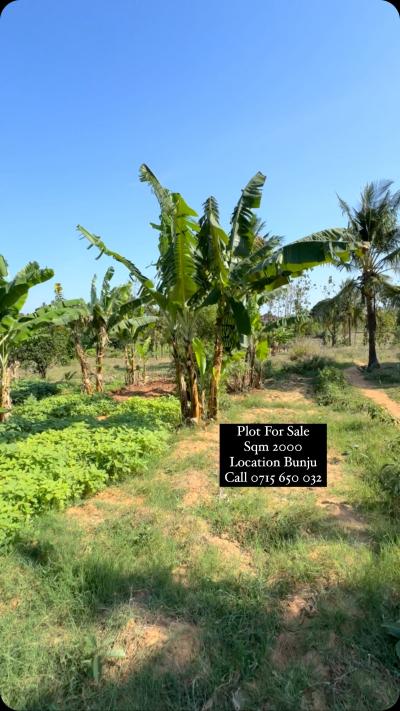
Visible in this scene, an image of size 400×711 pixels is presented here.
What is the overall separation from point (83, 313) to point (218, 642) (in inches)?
382

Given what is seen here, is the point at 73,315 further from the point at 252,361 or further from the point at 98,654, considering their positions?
the point at 98,654

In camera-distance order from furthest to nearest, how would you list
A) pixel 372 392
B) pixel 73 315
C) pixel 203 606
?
pixel 372 392 < pixel 73 315 < pixel 203 606

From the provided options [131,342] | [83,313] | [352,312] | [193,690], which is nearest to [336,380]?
[352,312]

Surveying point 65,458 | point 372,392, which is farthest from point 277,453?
point 372,392

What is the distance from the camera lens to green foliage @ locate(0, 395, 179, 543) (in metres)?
3.72

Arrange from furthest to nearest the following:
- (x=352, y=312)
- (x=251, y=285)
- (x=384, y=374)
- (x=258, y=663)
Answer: (x=352, y=312), (x=384, y=374), (x=251, y=285), (x=258, y=663)

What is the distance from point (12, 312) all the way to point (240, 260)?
5733mm

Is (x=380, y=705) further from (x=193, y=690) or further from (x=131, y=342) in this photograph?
(x=131, y=342)

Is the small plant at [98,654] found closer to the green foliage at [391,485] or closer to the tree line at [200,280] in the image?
the green foliage at [391,485]

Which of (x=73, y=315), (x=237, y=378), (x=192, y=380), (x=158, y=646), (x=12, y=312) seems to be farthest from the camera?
(x=237, y=378)

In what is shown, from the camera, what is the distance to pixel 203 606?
2.54 m

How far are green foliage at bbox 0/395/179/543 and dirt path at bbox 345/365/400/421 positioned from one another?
6.29 m

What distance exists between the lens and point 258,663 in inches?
83.7

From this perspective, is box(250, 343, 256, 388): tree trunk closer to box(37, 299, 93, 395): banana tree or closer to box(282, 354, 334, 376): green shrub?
box(282, 354, 334, 376): green shrub
